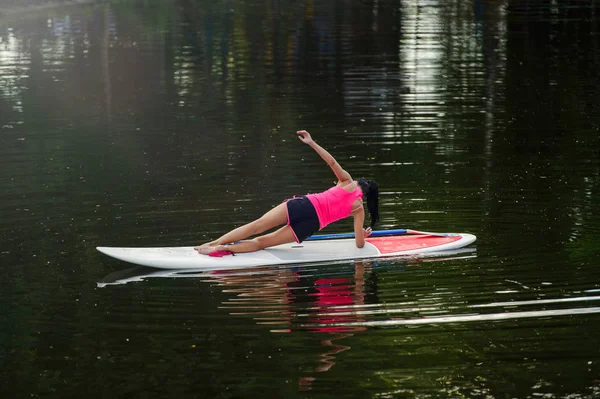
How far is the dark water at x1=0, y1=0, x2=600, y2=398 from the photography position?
8992 millimetres

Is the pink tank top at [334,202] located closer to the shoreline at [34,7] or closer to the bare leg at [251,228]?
the bare leg at [251,228]

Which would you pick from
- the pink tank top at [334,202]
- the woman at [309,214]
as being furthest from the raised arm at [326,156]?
the pink tank top at [334,202]

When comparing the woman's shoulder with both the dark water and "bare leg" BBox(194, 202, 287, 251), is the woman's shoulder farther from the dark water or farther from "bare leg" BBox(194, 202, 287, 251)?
the dark water

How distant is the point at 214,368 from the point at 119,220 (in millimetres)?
5330


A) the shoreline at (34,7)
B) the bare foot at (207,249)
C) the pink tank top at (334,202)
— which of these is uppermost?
the shoreline at (34,7)

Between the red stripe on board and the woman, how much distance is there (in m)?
0.44

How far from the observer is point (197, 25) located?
1809 inches

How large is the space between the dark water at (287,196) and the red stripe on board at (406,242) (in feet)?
1.19

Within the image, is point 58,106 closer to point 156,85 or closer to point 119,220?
point 156,85

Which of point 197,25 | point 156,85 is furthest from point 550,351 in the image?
point 197,25

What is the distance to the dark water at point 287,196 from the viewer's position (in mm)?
8992

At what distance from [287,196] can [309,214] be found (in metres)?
3.14

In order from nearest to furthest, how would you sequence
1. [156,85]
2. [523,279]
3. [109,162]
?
[523,279] → [109,162] → [156,85]

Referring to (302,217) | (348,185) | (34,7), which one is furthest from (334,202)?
(34,7)
